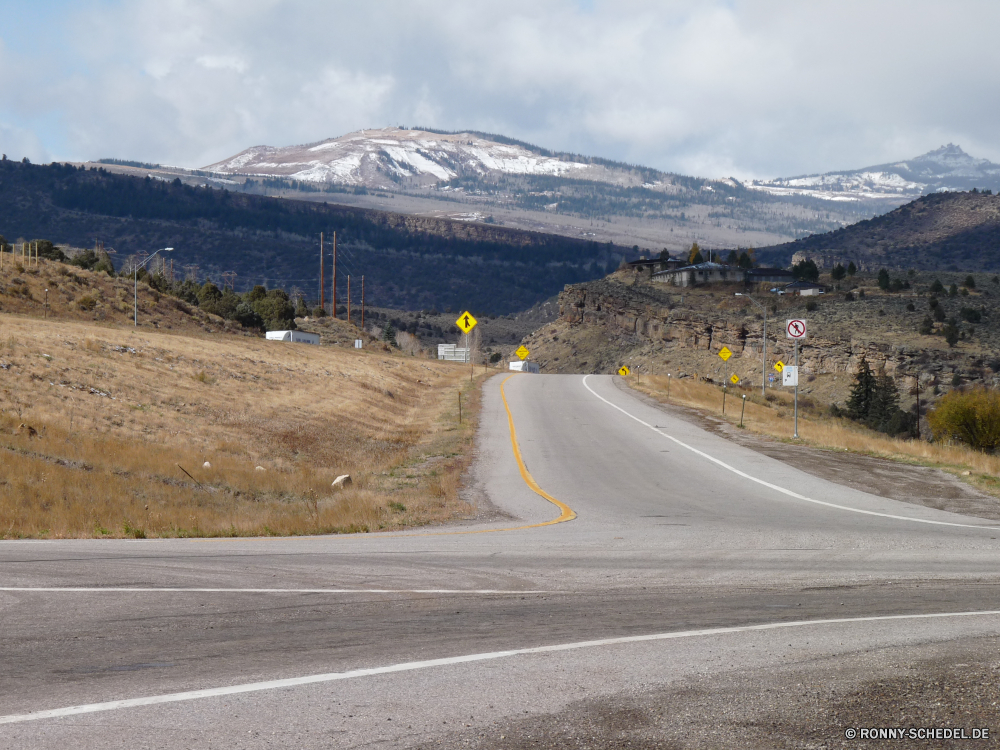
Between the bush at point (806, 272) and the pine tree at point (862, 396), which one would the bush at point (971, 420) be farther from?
the bush at point (806, 272)

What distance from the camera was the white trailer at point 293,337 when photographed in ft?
239

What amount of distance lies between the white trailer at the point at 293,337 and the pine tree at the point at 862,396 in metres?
45.9

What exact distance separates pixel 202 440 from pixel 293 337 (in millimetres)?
48819

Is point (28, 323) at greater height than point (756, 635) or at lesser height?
greater

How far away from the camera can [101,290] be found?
6981 cm

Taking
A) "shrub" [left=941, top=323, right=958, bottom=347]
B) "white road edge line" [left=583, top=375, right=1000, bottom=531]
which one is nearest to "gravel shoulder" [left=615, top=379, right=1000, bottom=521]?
"white road edge line" [left=583, top=375, right=1000, bottom=531]

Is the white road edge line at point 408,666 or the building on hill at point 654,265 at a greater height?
the building on hill at point 654,265

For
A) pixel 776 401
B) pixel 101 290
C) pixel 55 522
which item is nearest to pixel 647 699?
pixel 55 522

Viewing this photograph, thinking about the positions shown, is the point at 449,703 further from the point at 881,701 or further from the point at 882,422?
the point at 882,422

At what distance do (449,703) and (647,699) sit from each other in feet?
3.97

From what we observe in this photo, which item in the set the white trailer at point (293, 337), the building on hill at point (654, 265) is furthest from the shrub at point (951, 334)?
the building on hill at point (654, 265)

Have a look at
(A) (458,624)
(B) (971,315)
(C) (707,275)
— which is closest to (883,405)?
(B) (971,315)

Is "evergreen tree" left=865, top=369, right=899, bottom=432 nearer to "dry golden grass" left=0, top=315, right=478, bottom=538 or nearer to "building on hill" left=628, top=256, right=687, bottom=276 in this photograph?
"dry golden grass" left=0, top=315, right=478, bottom=538

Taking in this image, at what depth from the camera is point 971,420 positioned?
182ft
